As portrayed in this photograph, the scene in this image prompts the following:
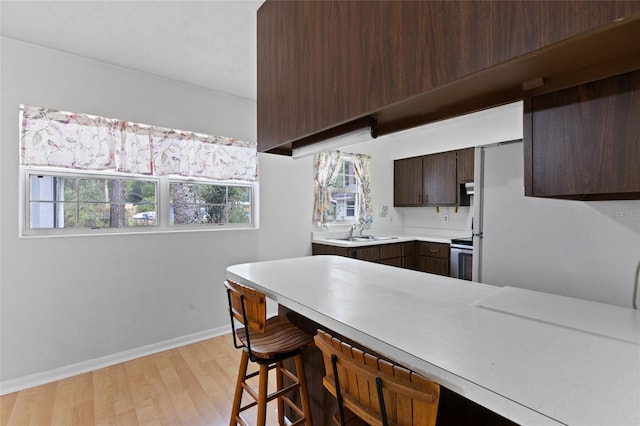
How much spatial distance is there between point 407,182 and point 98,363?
4.39 m

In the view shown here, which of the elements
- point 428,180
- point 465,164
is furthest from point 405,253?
point 465,164

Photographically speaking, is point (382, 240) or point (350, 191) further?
point (350, 191)

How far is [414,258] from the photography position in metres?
4.47

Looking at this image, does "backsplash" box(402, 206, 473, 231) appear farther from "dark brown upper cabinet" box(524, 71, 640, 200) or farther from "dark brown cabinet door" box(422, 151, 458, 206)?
"dark brown upper cabinet" box(524, 71, 640, 200)

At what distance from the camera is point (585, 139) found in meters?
1.06

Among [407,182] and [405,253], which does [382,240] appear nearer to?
[405,253]

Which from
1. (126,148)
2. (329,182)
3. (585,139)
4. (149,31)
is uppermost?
(149,31)

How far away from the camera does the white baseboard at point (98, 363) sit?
7.72ft

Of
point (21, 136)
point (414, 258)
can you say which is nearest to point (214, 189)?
point (21, 136)

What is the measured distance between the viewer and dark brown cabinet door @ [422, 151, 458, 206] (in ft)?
14.1

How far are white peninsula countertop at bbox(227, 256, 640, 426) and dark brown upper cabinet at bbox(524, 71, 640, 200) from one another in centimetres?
47

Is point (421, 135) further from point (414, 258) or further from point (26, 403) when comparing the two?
point (26, 403)

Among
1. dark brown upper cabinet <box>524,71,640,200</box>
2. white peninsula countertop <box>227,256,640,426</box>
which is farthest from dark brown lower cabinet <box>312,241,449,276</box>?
dark brown upper cabinet <box>524,71,640,200</box>

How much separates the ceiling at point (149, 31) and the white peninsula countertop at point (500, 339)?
71.4 inches
